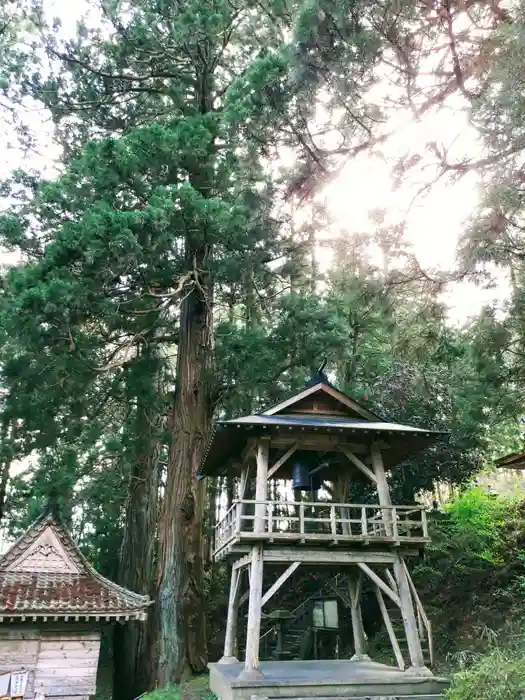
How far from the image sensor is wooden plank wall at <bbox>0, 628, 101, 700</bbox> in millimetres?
9406

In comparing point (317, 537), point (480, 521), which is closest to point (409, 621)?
point (317, 537)

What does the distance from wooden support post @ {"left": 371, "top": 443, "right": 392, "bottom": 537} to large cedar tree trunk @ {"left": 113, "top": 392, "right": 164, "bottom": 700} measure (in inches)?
218

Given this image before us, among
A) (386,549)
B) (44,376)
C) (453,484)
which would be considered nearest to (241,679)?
(386,549)

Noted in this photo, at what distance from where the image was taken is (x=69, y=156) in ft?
49.5

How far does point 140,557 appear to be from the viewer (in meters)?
15.1

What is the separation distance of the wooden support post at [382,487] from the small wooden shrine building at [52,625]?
4500 mm

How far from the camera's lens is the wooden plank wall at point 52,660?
941 cm

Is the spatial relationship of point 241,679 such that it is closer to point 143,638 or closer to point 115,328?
point 143,638

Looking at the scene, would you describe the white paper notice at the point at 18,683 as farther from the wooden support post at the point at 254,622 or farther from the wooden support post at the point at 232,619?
the wooden support post at the point at 254,622

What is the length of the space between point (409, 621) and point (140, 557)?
324 inches

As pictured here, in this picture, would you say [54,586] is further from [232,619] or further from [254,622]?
[254,622]

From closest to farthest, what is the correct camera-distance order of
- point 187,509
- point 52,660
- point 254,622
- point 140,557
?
point 254,622 < point 52,660 < point 187,509 < point 140,557

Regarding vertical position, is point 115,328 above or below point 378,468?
above

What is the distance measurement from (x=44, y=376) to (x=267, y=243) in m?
5.46
